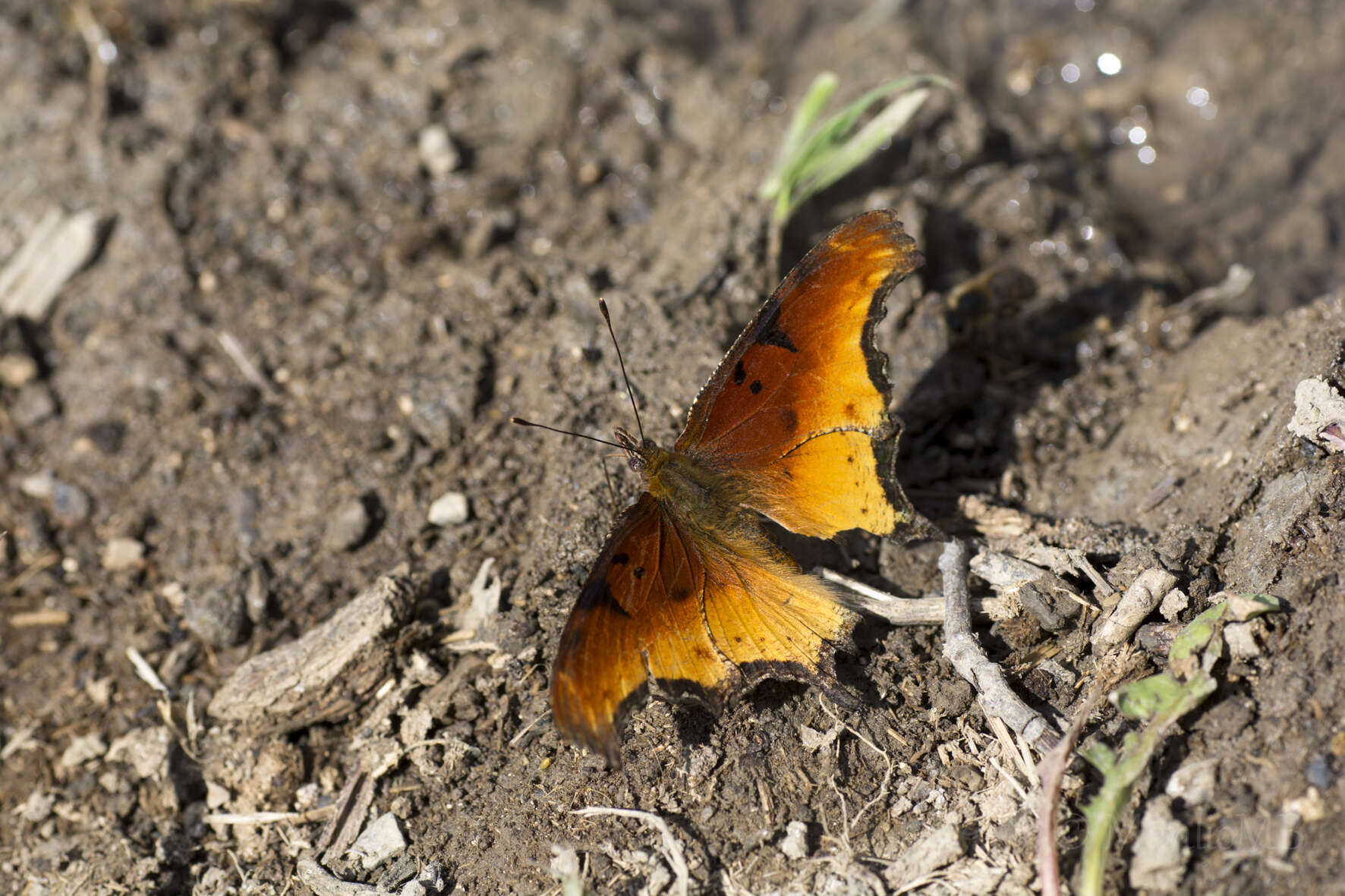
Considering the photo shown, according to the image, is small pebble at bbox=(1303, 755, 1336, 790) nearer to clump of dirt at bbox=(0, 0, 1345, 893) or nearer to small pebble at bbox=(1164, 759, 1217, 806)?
clump of dirt at bbox=(0, 0, 1345, 893)

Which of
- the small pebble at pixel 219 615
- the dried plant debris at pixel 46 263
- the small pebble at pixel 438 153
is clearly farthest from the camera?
the small pebble at pixel 438 153

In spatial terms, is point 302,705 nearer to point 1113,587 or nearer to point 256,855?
point 256,855

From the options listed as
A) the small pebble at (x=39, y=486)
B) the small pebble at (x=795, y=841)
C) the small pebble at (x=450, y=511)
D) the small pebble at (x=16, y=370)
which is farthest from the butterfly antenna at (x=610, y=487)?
the small pebble at (x=16, y=370)

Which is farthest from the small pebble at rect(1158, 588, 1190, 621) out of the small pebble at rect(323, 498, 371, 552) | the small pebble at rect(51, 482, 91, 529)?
the small pebble at rect(51, 482, 91, 529)

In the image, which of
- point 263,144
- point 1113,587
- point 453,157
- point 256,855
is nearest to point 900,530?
point 1113,587

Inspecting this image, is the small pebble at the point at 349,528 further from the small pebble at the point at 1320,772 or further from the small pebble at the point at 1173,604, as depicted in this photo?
the small pebble at the point at 1320,772

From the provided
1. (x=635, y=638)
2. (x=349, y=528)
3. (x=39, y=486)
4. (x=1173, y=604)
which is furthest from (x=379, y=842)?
(x=1173, y=604)
